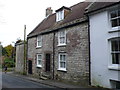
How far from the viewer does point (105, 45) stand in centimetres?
1177

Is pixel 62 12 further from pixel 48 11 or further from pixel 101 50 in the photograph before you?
pixel 101 50

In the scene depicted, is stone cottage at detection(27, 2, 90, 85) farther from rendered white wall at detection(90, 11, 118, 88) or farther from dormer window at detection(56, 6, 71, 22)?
rendered white wall at detection(90, 11, 118, 88)

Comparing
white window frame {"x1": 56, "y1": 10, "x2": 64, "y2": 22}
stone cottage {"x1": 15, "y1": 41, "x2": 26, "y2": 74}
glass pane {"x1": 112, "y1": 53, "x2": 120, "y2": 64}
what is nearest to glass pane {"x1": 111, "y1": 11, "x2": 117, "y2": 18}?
glass pane {"x1": 112, "y1": 53, "x2": 120, "y2": 64}

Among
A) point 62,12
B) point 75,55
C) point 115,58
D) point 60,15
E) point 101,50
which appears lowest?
point 115,58

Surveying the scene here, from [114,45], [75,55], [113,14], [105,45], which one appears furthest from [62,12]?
[114,45]

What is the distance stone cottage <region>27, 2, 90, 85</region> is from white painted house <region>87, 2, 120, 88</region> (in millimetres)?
916

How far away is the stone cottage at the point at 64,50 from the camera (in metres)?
13.9

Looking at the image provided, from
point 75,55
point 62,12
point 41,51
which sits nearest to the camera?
point 75,55

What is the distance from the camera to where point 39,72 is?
20.4 meters

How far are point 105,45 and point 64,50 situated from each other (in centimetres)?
543

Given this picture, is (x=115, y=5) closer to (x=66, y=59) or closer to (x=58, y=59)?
(x=66, y=59)

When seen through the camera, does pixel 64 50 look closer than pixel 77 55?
No

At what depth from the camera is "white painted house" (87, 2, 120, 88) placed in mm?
11219

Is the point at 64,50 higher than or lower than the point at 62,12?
lower
